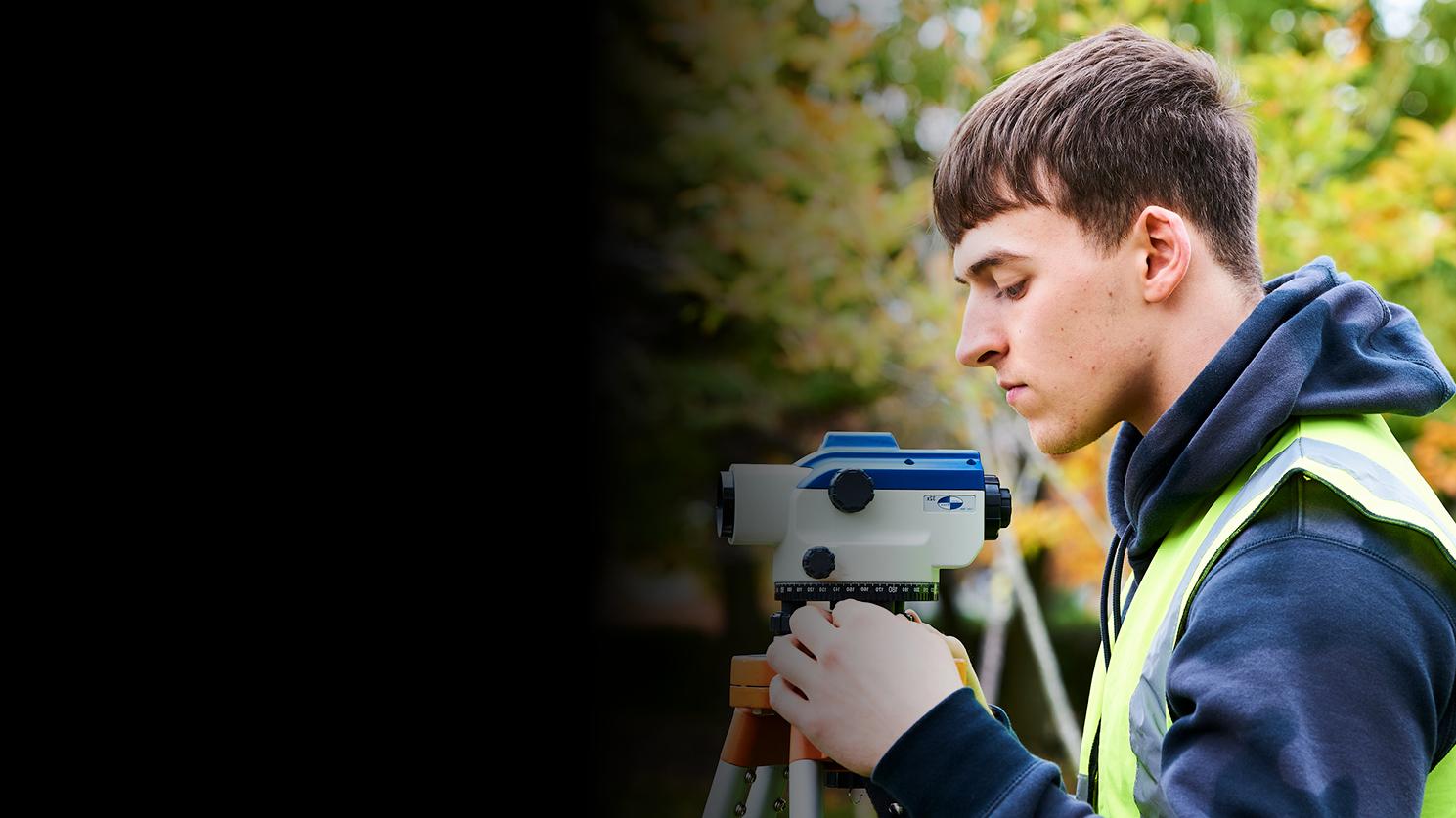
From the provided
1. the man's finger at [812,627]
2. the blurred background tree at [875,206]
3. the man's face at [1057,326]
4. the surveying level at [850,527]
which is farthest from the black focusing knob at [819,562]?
the blurred background tree at [875,206]

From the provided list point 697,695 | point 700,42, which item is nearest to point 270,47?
point 700,42

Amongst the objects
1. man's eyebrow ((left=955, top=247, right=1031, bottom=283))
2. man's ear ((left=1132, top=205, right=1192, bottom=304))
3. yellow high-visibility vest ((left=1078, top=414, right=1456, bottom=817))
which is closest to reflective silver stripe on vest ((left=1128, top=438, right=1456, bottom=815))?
yellow high-visibility vest ((left=1078, top=414, right=1456, bottom=817))

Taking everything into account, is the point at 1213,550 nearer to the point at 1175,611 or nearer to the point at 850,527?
the point at 1175,611

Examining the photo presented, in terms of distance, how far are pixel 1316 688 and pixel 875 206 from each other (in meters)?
3.67

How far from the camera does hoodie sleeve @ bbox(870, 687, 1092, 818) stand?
1043 millimetres

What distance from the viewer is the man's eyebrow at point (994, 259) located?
4.25ft

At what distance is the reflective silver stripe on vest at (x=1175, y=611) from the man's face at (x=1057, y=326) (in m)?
0.18

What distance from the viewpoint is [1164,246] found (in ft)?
4.18

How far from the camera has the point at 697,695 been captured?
866 centimetres

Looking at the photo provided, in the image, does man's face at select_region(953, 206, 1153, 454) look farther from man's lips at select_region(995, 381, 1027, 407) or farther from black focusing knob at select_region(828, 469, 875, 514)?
black focusing knob at select_region(828, 469, 875, 514)

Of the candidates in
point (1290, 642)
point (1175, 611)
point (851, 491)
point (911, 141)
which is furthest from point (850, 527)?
point (911, 141)

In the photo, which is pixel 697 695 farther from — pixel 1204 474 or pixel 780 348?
pixel 1204 474

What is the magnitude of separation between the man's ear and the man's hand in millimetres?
418

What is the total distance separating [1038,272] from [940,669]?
1.39 feet
